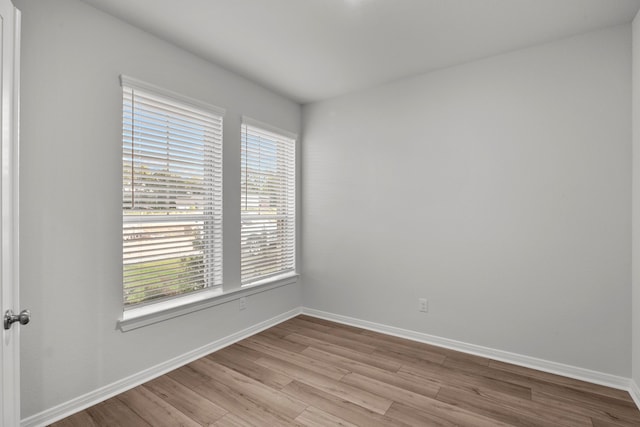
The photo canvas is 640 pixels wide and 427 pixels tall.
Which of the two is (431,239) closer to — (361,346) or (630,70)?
(361,346)

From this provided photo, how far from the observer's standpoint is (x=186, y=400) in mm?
2129

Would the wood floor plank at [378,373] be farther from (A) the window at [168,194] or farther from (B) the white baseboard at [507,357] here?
(A) the window at [168,194]

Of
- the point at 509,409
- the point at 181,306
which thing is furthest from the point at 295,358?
the point at 509,409

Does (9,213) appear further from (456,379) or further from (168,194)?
(456,379)

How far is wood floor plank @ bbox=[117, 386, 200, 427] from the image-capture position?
1.90 metres

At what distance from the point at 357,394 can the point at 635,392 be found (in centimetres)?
192

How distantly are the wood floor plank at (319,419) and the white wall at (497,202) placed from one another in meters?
1.50

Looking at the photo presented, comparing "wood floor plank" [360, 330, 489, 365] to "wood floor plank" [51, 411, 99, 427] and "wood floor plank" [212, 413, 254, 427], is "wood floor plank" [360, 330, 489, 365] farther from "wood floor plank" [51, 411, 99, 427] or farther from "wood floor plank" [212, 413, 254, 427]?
"wood floor plank" [51, 411, 99, 427]

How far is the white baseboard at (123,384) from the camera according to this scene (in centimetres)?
187

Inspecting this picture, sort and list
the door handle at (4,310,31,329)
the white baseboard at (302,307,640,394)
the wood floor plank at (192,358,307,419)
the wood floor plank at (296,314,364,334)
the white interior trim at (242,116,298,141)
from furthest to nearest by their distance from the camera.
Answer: the wood floor plank at (296,314,364,334) → the white interior trim at (242,116,298,141) → the white baseboard at (302,307,640,394) → the wood floor plank at (192,358,307,419) → the door handle at (4,310,31,329)

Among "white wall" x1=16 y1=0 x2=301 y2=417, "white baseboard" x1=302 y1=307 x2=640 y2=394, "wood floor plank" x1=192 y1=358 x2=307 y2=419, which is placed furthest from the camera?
"white baseboard" x1=302 y1=307 x2=640 y2=394

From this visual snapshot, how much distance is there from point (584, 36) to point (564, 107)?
534 millimetres

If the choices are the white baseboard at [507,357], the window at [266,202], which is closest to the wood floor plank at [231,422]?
the window at [266,202]

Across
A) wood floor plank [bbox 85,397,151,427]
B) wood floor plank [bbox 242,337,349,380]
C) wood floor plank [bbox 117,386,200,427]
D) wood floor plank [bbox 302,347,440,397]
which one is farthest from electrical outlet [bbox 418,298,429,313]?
wood floor plank [bbox 85,397,151,427]
